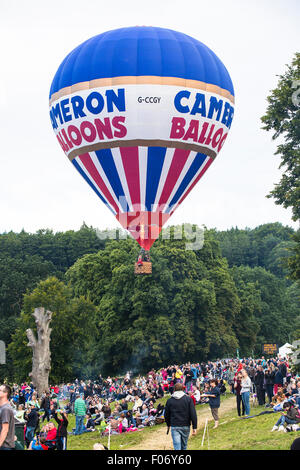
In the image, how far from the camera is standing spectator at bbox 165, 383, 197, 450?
33.6 ft

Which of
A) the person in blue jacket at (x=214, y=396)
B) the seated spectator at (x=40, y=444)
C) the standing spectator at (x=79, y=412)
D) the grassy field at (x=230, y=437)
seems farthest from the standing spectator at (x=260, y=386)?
the seated spectator at (x=40, y=444)

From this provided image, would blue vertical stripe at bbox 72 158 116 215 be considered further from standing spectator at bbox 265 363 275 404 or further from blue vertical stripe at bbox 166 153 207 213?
standing spectator at bbox 265 363 275 404

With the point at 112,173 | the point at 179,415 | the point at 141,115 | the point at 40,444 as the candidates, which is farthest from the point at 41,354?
the point at 179,415

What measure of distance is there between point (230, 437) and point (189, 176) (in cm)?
1195

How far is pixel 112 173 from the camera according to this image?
23.2 m

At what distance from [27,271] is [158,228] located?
130 feet

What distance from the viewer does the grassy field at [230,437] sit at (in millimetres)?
12807

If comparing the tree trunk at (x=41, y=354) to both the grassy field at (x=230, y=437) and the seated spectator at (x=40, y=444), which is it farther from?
the seated spectator at (x=40, y=444)

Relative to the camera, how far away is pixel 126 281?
4753cm

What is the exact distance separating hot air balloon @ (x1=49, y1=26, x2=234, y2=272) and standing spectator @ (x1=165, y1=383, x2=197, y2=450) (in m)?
13.4
